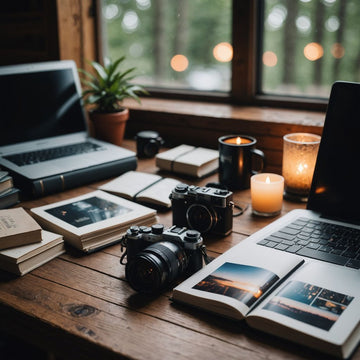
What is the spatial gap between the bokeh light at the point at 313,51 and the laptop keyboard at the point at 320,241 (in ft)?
2.86

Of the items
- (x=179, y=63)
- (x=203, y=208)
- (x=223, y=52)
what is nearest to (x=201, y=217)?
Result: (x=203, y=208)

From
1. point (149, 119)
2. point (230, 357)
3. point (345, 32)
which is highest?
point (345, 32)

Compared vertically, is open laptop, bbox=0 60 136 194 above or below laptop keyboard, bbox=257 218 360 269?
above

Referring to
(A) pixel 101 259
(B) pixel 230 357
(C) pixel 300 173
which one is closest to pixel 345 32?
(C) pixel 300 173

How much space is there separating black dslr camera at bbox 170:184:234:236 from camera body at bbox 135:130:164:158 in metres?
0.63

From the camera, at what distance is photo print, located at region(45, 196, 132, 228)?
1232 mm

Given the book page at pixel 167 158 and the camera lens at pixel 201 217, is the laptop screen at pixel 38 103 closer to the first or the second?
the book page at pixel 167 158

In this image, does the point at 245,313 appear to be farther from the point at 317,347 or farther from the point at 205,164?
the point at 205,164

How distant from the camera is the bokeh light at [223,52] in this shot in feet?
6.59

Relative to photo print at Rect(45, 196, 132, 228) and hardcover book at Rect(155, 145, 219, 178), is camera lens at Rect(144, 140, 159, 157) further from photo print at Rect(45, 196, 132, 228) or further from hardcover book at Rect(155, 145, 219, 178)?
photo print at Rect(45, 196, 132, 228)

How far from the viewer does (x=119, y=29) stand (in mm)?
2289

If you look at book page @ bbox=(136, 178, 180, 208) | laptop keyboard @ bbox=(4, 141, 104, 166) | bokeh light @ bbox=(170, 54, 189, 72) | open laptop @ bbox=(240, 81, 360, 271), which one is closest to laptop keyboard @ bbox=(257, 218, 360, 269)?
open laptop @ bbox=(240, 81, 360, 271)

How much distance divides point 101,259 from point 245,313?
0.40 metres

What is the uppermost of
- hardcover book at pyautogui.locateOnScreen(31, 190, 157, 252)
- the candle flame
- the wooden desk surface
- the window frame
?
the window frame
